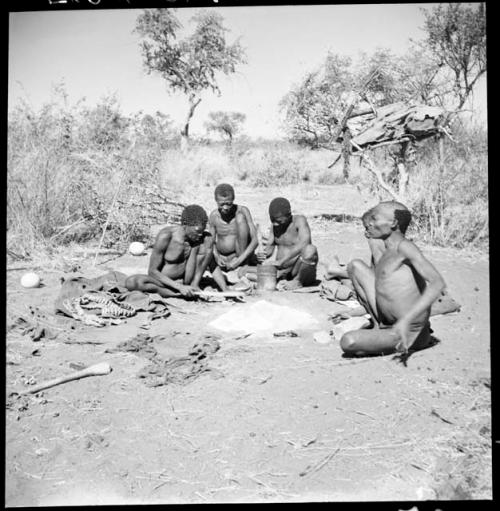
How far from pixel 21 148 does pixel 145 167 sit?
175 cm

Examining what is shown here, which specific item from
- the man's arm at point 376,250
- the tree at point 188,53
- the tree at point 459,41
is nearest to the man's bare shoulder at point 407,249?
the man's arm at point 376,250

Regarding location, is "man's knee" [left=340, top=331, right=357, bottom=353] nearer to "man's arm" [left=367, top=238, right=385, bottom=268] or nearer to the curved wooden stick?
"man's arm" [left=367, top=238, right=385, bottom=268]

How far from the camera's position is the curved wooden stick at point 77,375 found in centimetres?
395

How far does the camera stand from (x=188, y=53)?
399 inches

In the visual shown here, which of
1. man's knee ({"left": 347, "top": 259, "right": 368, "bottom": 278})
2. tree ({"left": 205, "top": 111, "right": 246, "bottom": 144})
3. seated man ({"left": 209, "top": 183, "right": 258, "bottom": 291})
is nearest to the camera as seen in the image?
man's knee ({"left": 347, "top": 259, "right": 368, "bottom": 278})

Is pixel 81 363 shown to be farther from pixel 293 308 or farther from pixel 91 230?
pixel 91 230

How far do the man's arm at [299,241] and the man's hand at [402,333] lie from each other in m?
2.03

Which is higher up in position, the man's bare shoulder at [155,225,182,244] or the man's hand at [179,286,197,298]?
the man's bare shoulder at [155,225,182,244]

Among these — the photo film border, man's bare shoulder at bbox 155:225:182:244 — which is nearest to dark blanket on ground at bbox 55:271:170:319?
man's bare shoulder at bbox 155:225:182:244

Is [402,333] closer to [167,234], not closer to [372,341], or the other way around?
[372,341]

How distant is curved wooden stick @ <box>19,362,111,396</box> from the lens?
13.0 ft

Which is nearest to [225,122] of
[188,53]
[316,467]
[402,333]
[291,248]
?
[188,53]

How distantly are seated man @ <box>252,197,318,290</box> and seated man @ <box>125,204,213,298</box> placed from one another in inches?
30.2

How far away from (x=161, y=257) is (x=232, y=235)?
3.47 feet
